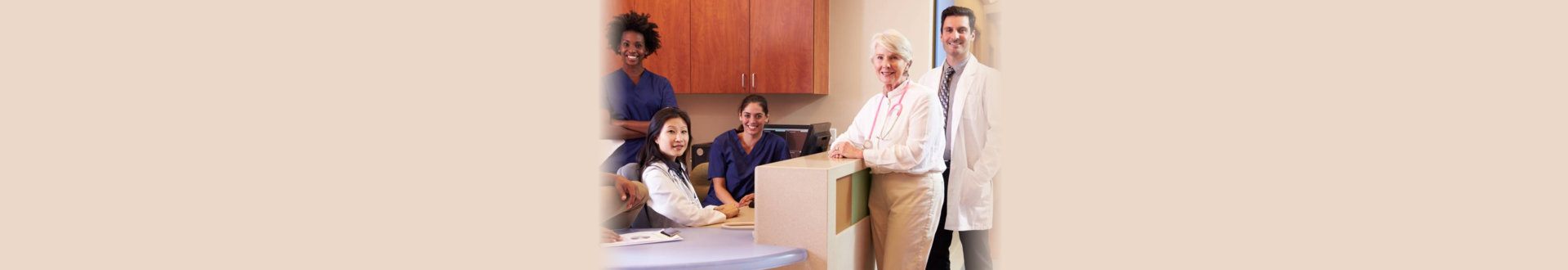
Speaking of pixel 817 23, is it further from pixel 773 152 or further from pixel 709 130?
pixel 773 152

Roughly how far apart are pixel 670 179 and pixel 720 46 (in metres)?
1.89

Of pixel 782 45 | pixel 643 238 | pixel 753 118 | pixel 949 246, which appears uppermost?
pixel 782 45

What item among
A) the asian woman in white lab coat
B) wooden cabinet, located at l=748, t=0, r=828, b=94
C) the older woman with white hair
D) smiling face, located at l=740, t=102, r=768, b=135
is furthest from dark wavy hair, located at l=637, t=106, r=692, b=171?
wooden cabinet, located at l=748, t=0, r=828, b=94

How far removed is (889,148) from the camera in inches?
73.6

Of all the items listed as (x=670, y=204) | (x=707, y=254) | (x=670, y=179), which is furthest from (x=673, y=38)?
(x=707, y=254)

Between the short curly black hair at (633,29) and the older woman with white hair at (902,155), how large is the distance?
2.30 feet

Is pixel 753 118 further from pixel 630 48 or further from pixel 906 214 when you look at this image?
pixel 906 214

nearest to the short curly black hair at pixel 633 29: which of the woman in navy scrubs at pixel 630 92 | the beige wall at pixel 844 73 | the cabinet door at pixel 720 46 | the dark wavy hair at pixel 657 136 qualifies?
the woman in navy scrubs at pixel 630 92

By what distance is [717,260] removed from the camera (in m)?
1.49

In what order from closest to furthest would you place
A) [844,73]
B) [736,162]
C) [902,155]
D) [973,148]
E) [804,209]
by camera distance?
[804,209]
[902,155]
[973,148]
[736,162]
[844,73]

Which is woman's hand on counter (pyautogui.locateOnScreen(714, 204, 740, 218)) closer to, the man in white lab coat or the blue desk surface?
the blue desk surface

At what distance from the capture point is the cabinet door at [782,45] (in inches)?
146

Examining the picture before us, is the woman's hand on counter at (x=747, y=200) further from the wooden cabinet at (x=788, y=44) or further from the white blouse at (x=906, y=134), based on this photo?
the wooden cabinet at (x=788, y=44)

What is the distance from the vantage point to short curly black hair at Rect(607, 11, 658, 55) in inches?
92.9
